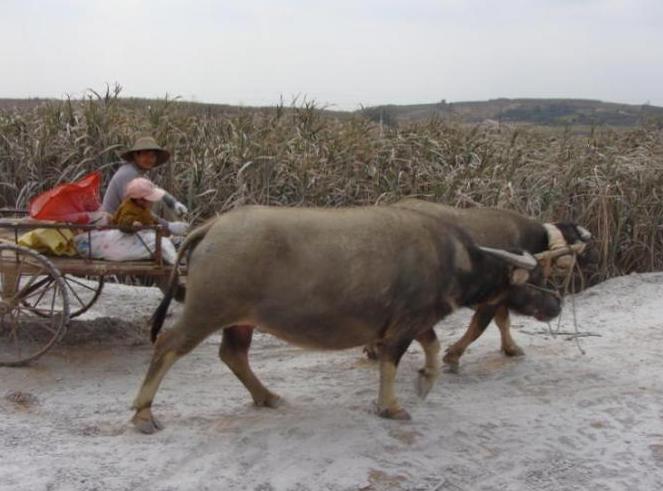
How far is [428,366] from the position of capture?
5.53 metres

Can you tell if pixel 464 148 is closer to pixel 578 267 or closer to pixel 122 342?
pixel 578 267

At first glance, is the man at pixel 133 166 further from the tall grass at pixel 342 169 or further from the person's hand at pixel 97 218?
the tall grass at pixel 342 169

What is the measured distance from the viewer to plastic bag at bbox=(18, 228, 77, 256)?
20.4 feet

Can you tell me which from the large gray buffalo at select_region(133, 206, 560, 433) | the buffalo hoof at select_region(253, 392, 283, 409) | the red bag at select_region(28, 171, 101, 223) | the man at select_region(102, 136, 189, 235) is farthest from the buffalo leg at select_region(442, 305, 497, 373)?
the red bag at select_region(28, 171, 101, 223)

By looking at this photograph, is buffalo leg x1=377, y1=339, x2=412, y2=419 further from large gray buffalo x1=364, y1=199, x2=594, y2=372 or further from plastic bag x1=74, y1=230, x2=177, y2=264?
plastic bag x1=74, y1=230, x2=177, y2=264

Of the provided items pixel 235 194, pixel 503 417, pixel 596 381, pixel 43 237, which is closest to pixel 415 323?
pixel 503 417

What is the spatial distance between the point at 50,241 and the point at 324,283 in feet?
7.92

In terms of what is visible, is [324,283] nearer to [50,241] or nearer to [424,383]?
[424,383]

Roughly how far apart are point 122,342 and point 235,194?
2.53m

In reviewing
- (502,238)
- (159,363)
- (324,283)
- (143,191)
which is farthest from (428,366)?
(143,191)

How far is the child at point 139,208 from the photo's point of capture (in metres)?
6.13

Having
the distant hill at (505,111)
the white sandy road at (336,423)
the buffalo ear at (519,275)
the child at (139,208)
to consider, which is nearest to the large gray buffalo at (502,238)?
the white sandy road at (336,423)

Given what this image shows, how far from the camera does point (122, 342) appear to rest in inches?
277

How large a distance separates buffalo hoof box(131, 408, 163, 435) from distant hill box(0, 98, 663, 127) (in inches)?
263
